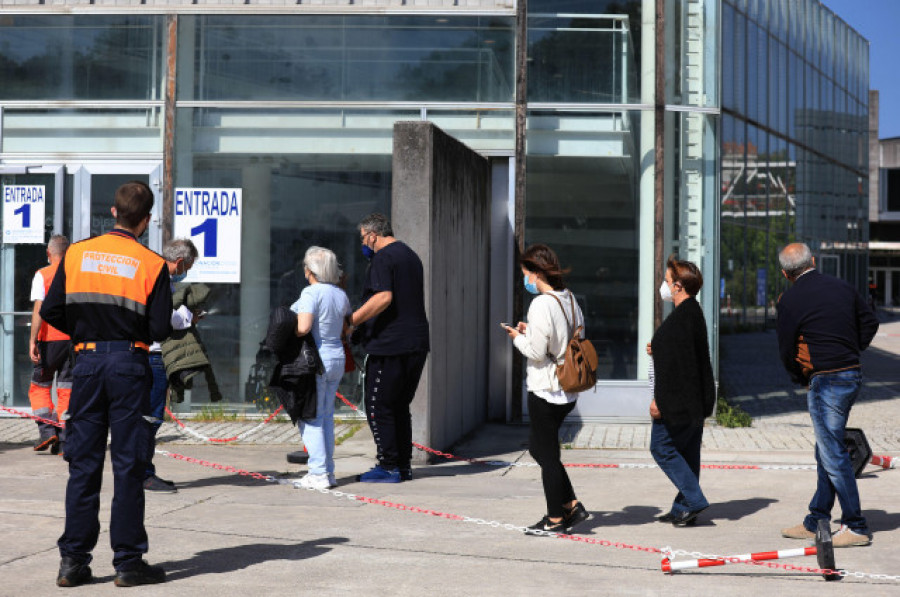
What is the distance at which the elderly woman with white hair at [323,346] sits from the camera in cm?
886

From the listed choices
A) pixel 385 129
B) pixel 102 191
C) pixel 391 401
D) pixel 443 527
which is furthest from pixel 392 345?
pixel 102 191

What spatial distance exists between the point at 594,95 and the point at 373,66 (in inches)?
90.2

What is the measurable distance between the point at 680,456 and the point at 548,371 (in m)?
1.09

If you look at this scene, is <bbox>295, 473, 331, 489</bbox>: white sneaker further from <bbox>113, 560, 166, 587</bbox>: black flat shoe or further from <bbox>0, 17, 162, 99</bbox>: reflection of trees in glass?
<bbox>0, 17, 162, 99</bbox>: reflection of trees in glass

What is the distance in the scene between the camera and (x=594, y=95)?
42.7 feet

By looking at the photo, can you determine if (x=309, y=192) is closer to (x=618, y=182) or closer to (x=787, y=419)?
(x=618, y=182)

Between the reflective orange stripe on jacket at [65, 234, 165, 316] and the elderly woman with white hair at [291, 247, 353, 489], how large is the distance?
9.03 ft

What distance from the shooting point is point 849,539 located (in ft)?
23.4

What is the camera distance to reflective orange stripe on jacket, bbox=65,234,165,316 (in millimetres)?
6055

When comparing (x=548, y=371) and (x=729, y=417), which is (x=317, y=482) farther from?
(x=729, y=417)

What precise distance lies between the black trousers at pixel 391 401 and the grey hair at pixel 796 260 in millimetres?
2972

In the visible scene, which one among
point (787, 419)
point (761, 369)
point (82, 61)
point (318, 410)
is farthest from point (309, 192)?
point (761, 369)

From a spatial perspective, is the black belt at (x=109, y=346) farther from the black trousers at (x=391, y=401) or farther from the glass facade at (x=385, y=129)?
the glass facade at (x=385, y=129)

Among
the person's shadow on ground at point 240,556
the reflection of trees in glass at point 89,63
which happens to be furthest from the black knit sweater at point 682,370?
the reflection of trees in glass at point 89,63
